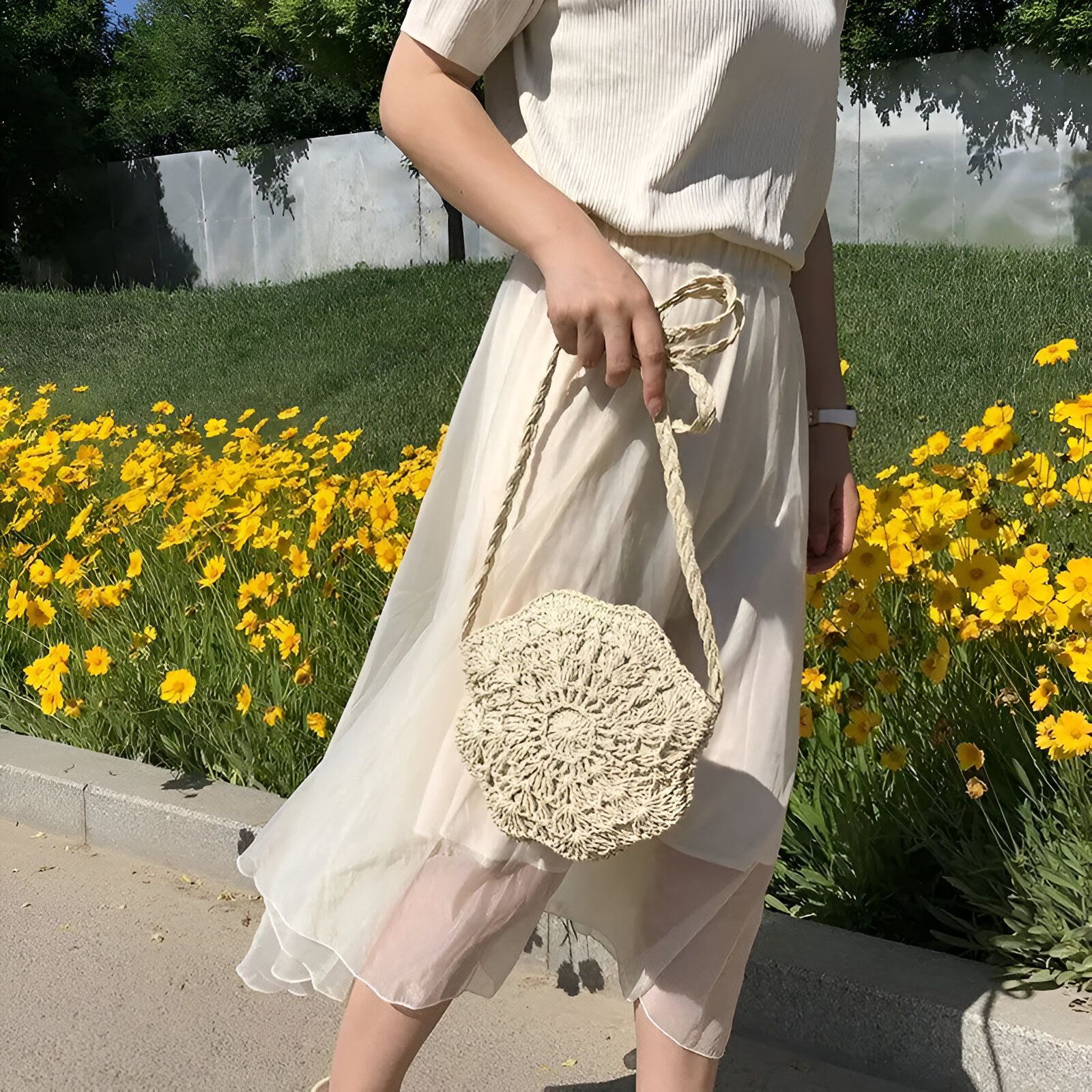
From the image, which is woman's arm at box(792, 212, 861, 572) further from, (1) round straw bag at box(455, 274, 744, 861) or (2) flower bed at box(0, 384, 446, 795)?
(2) flower bed at box(0, 384, 446, 795)

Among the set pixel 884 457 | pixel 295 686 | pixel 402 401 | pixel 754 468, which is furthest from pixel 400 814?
pixel 402 401

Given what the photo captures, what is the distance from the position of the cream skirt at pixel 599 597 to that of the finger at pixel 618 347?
80 mm

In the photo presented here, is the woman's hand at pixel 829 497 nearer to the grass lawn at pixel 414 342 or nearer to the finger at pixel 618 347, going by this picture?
the finger at pixel 618 347

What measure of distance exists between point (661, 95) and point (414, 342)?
8.71m

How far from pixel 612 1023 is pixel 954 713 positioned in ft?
2.76

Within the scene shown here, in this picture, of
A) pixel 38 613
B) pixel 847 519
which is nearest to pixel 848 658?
pixel 847 519

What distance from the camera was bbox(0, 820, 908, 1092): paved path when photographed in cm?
214

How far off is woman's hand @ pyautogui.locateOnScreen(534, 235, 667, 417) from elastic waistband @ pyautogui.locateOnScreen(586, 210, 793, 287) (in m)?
0.09

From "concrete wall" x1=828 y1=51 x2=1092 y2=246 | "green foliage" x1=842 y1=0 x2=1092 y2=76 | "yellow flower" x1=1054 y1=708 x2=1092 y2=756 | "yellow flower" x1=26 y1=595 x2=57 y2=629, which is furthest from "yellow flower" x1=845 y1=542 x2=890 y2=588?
"green foliage" x1=842 y1=0 x2=1092 y2=76

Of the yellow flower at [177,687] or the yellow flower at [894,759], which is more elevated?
the yellow flower at [177,687]

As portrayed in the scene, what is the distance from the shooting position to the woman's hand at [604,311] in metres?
1.25

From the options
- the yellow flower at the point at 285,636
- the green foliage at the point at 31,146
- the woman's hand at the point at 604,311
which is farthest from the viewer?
the green foliage at the point at 31,146

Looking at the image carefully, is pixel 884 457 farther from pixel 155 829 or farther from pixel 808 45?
pixel 808 45

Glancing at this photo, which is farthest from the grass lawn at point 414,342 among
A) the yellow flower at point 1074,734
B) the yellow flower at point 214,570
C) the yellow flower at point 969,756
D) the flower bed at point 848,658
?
the yellow flower at point 1074,734
